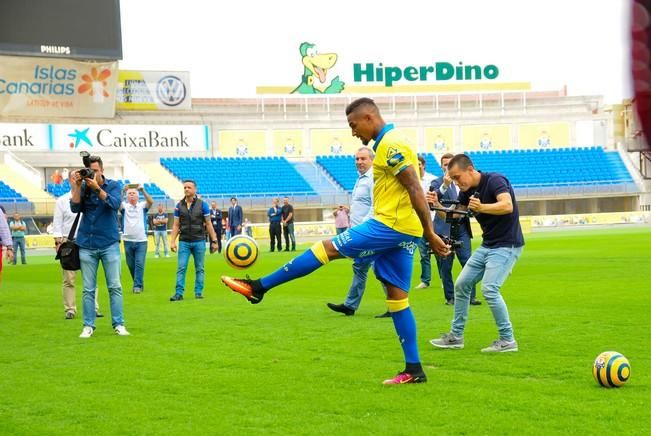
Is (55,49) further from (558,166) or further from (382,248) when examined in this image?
(558,166)

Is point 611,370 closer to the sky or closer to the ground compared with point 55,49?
closer to the ground

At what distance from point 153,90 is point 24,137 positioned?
31.7 ft

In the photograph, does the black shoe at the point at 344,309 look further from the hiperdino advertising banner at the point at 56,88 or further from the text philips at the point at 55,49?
the hiperdino advertising banner at the point at 56,88

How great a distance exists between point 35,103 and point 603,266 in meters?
42.8

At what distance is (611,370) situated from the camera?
659cm

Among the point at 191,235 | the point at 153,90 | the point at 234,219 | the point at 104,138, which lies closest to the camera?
the point at 191,235

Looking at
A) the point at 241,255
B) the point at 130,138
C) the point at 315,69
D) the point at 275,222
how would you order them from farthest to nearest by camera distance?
the point at 315,69 < the point at 130,138 < the point at 275,222 < the point at 241,255

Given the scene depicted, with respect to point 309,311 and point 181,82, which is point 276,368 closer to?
point 309,311

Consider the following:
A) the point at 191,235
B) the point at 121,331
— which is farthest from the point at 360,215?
the point at 191,235

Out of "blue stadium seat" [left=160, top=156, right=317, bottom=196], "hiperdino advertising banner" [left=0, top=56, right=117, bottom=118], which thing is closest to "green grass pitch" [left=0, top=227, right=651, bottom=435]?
"hiperdino advertising banner" [left=0, top=56, right=117, bottom=118]

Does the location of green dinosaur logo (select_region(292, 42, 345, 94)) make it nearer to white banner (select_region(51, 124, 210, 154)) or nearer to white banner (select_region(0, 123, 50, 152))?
white banner (select_region(51, 124, 210, 154))

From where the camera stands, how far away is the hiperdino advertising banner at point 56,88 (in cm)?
5403

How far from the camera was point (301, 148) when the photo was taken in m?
66.8

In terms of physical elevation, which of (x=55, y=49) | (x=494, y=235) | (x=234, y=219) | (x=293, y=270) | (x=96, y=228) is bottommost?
(x=234, y=219)
